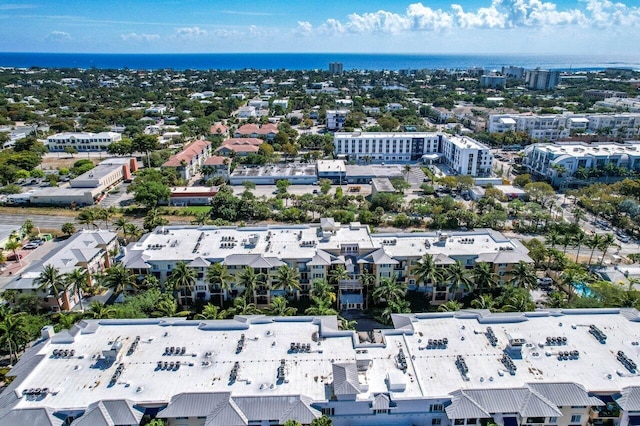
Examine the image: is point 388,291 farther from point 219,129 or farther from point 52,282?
point 219,129

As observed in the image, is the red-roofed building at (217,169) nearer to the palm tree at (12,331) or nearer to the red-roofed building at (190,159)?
the red-roofed building at (190,159)

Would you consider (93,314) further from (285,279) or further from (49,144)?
(49,144)

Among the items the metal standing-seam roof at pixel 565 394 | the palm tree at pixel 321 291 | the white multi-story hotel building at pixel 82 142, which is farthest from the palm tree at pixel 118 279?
the white multi-story hotel building at pixel 82 142

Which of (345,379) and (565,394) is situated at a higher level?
(345,379)

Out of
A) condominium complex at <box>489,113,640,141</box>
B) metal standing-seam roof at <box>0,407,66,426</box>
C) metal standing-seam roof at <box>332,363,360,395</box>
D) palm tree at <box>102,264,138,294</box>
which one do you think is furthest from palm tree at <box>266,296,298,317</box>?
condominium complex at <box>489,113,640,141</box>

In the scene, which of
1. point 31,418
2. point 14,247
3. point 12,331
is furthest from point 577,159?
point 14,247
